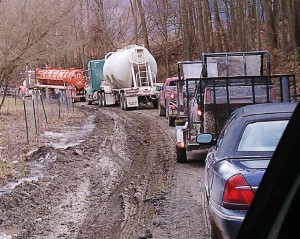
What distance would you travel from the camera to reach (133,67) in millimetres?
32281

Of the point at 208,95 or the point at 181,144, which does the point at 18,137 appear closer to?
the point at 181,144

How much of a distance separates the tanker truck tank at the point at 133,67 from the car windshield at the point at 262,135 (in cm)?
2561

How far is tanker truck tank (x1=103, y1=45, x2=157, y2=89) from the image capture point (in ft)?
104

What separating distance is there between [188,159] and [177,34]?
135ft

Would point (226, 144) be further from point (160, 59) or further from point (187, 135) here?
point (160, 59)

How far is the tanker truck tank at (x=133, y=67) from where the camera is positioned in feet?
104

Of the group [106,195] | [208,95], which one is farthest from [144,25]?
[106,195]

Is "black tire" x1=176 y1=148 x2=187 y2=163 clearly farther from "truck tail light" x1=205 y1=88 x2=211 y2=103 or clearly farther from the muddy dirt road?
"truck tail light" x1=205 y1=88 x2=211 y2=103

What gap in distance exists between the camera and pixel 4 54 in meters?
26.3

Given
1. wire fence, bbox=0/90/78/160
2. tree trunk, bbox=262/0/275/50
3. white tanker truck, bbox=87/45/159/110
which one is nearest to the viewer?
→ wire fence, bbox=0/90/78/160

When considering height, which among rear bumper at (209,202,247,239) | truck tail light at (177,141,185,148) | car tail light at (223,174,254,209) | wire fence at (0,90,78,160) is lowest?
wire fence at (0,90,78,160)

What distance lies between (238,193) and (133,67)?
1075 inches

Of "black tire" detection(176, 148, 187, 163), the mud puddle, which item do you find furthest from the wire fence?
"black tire" detection(176, 148, 187, 163)

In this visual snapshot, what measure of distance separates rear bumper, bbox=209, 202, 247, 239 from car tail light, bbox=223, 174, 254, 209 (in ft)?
0.17
